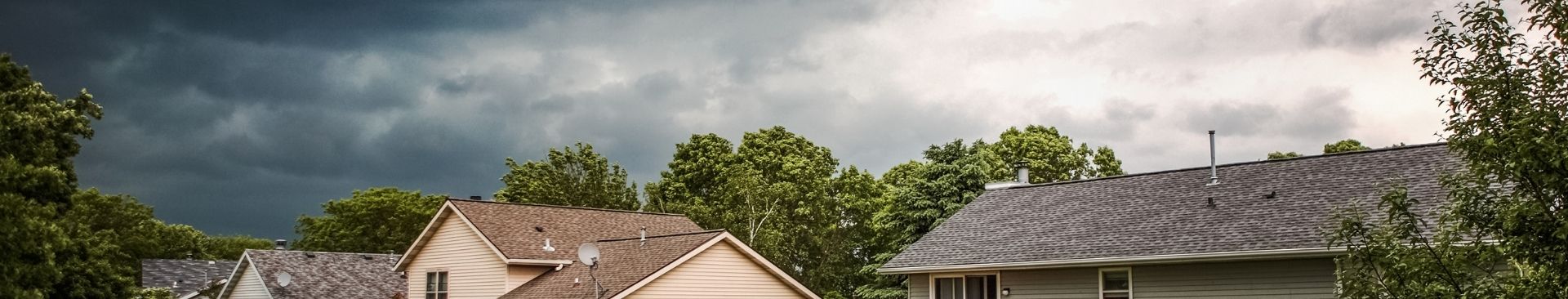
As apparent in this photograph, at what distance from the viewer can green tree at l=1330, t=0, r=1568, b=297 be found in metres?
10.9

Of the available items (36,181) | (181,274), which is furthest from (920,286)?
(181,274)

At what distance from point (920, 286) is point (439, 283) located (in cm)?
1735

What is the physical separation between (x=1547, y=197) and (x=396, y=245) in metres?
83.2

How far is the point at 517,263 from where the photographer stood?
36625mm

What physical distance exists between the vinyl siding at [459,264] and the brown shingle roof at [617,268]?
4.16 feet

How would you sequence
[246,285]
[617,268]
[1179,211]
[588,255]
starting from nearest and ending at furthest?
[1179,211], [588,255], [617,268], [246,285]

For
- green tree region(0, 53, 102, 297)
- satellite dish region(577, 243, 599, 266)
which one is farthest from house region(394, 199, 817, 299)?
green tree region(0, 53, 102, 297)

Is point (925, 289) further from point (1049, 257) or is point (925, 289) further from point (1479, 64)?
point (1479, 64)

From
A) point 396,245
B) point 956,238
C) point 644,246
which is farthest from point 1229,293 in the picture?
point 396,245

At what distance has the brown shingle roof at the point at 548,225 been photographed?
37.7 m

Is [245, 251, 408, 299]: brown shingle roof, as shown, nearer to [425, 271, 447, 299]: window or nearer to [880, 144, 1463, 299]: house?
[425, 271, 447, 299]: window

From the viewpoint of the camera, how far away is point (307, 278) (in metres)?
48.9

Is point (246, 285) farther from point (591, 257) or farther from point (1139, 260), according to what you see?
point (1139, 260)

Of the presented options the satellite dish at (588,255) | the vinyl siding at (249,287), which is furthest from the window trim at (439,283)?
the vinyl siding at (249,287)
